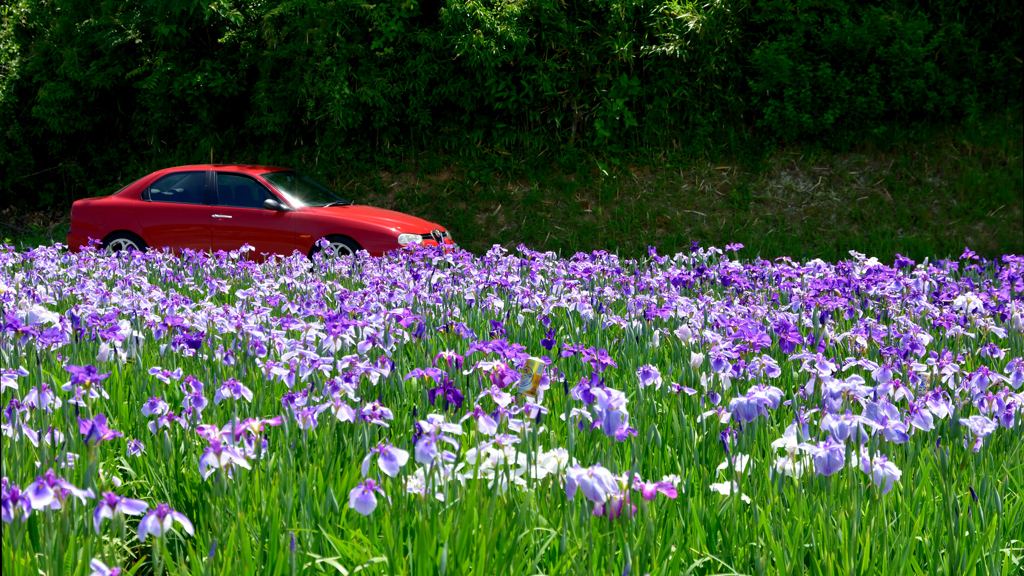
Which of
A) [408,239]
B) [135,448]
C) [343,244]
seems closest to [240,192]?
[343,244]

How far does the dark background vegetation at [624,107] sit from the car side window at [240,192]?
3.41 meters

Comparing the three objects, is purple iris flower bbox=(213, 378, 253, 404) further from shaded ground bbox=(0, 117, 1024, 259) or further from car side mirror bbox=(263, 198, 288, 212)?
shaded ground bbox=(0, 117, 1024, 259)

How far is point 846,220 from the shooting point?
12.5m

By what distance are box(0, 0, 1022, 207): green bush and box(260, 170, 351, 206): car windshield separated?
2916 mm

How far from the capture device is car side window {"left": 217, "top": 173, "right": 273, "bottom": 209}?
9297 mm

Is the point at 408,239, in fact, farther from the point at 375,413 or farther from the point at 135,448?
the point at 375,413

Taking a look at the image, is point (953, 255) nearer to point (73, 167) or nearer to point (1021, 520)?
point (1021, 520)

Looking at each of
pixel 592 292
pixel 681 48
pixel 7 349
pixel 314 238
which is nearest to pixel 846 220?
pixel 681 48

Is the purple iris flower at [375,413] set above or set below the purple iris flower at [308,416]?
above

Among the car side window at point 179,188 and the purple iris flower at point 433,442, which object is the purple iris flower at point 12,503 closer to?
the purple iris flower at point 433,442

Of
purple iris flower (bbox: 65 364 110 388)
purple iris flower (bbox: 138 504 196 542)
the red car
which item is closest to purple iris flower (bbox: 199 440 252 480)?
purple iris flower (bbox: 138 504 196 542)

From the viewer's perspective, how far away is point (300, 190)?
9570mm

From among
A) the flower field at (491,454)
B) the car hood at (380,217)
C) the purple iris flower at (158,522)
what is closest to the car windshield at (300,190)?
the car hood at (380,217)

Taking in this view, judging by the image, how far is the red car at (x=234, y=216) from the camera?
8.73 meters
